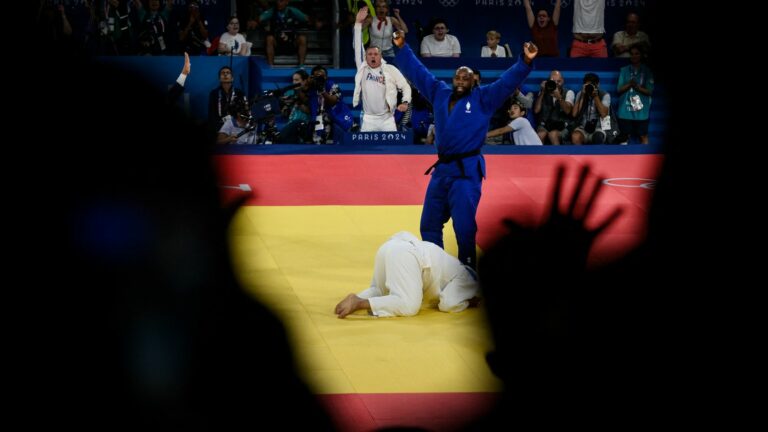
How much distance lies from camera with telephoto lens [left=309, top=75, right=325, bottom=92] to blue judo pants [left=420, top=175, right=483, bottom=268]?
6.40 m

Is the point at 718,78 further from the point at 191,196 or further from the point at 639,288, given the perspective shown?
the point at 191,196

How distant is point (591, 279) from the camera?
8.29 feet

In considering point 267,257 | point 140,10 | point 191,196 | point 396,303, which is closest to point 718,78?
point 191,196

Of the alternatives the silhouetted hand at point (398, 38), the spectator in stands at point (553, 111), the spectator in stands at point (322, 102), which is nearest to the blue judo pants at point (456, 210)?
the silhouetted hand at point (398, 38)

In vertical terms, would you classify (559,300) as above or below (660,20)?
below

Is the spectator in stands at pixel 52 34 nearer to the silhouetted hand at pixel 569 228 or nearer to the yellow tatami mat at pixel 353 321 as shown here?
the silhouetted hand at pixel 569 228

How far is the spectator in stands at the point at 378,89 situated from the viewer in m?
14.6

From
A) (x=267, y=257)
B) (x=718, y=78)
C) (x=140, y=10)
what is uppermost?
(x=718, y=78)

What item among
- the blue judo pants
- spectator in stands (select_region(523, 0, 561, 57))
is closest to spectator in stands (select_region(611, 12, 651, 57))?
spectator in stands (select_region(523, 0, 561, 57))

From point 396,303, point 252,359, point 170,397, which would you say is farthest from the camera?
point 396,303

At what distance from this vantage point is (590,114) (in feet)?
51.6

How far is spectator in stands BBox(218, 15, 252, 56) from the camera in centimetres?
1645

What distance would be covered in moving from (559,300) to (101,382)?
1373 millimetres

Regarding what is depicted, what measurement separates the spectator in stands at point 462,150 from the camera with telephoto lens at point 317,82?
20.5 feet
